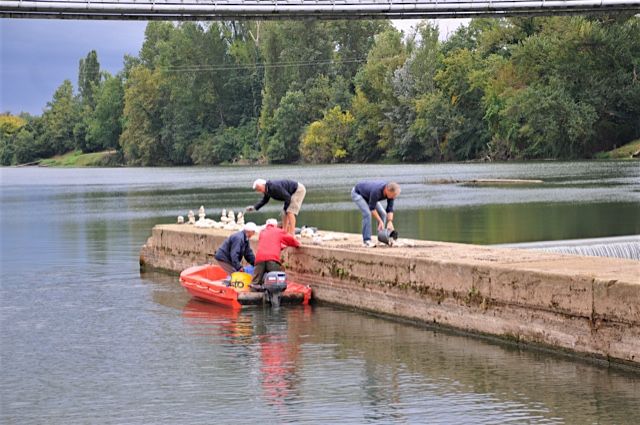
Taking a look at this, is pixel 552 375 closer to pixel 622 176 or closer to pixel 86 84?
pixel 622 176

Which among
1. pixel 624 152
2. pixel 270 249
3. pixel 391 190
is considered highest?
pixel 624 152

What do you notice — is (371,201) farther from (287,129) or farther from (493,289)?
(287,129)

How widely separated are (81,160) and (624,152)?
103m

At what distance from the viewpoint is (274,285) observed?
16.6 m

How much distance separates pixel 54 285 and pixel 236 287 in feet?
18.8

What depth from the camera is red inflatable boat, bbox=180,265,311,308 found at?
1697 centimetres

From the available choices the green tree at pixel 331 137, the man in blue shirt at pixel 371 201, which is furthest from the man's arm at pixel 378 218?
the green tree at pixel 331 137

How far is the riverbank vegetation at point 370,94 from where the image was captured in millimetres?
77562

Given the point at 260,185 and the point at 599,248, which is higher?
the point at 260,185

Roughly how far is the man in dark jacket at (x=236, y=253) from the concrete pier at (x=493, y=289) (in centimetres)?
60

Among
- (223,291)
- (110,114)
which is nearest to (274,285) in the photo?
(223,291)

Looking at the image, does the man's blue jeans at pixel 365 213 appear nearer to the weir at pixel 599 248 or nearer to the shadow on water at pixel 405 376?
the shadow on water at pixel 405 376

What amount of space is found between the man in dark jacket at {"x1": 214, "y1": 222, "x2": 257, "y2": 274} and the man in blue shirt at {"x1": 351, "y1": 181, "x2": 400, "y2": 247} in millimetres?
1815

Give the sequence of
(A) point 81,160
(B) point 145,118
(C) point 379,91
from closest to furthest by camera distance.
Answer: (C) point 379,91, (B) point 145,118, (A) point 81,160
